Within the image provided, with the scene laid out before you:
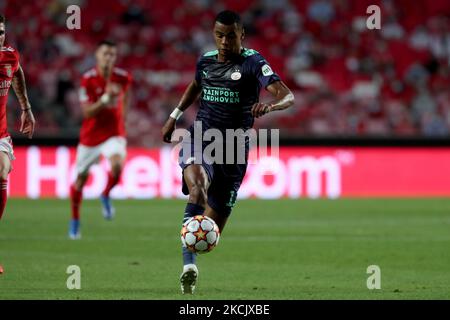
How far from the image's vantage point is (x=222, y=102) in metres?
8.66

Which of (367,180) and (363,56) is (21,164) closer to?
(367,180)

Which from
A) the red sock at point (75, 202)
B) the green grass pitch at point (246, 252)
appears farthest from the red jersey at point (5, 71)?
the red sock at point (75, 202)

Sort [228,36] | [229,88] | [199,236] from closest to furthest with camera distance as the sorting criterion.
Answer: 1. [199,236]
2. [228,36]
3. [229,88]

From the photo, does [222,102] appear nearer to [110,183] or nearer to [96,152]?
[96,152]

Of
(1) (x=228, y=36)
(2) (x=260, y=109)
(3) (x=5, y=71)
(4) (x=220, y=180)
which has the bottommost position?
(4) (x=220, y=180)

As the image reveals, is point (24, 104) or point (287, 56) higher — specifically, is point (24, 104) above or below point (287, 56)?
below

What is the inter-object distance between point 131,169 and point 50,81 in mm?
3633

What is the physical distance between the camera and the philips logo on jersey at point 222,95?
8.62 m

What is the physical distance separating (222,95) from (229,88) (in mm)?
82

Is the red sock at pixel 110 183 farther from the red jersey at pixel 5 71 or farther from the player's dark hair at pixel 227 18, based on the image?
the player's dark hair at pixel 227 18

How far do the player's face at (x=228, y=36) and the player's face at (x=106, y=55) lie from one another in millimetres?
5873

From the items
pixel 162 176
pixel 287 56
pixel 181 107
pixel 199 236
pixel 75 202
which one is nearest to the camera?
pixel 199 236

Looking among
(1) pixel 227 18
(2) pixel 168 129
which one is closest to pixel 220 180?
(2) pixel 168 129

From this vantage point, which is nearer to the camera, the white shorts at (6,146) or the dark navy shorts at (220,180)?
the dark navy shorts at (220,180)
